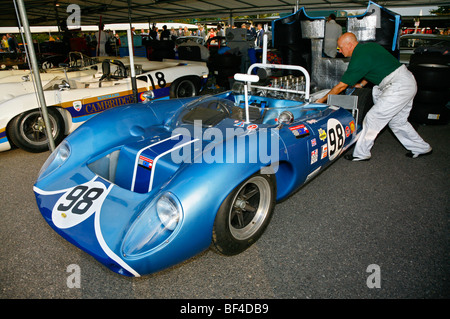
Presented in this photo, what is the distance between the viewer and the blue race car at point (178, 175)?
5.64 feet

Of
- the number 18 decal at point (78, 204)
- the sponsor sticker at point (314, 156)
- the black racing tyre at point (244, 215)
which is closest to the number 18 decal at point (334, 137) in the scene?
the sponsor sticker at point (314, 156)

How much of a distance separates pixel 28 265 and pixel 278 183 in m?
1.89

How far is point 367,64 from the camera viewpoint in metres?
3.33

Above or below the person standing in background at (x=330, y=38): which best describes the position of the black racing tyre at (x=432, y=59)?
below

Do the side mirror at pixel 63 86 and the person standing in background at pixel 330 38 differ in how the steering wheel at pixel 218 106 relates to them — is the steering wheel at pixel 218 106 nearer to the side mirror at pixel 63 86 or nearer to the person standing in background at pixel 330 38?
the side mirror at pixel 63 86

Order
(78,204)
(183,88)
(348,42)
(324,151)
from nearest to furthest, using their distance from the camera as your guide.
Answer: (78,204) → (324,151) → (348,42) → (183,88)

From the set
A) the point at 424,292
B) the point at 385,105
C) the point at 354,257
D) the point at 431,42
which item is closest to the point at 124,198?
the point at 354,257

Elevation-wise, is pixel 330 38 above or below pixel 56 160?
above

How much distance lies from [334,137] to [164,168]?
5.25ft

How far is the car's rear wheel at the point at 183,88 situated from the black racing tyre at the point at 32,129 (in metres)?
2.13

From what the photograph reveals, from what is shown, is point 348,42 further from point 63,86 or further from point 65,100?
point 63,86

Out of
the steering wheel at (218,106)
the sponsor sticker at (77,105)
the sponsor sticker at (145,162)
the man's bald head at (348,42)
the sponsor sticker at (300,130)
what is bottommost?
the sponsor sticker at (145,162)

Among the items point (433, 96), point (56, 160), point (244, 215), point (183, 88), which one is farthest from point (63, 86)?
point (433, 96)

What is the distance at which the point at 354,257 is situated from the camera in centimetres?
211
